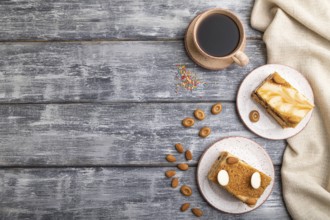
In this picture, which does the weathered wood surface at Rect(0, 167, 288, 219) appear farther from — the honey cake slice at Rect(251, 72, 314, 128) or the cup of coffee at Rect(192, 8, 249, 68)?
the cup of coffee at Rect(192, 8, 249, 68)

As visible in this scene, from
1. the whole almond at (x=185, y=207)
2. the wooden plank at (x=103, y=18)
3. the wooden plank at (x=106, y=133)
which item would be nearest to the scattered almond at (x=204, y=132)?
the wooden plank at (x=106, y=133)

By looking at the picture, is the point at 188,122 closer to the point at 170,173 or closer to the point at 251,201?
Answer: the point at 170,173

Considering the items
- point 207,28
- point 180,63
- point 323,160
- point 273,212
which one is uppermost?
point 207,28

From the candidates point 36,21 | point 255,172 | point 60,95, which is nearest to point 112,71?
point 60,95

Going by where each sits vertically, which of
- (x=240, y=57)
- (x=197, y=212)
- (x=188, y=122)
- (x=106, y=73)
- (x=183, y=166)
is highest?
(x=240, y=57)

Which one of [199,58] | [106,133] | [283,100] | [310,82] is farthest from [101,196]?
[310,82]

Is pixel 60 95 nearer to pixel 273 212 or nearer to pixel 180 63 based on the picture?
pixel 180 63
